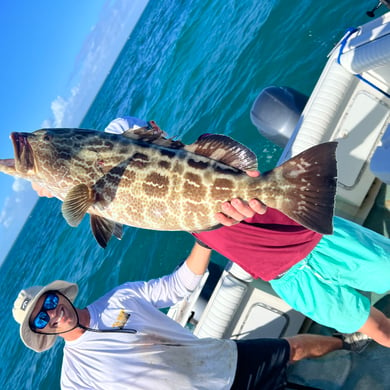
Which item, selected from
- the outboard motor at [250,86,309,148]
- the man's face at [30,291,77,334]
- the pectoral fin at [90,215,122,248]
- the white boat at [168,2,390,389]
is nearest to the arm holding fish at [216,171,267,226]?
the pectoral fin at [90,215,122,248]

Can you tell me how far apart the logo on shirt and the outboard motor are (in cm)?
390

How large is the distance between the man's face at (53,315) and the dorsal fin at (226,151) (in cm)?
211

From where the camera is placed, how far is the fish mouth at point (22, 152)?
3656 millimetres

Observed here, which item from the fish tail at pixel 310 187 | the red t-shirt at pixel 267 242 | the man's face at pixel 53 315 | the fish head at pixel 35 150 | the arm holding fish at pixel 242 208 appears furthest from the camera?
the man's face at pixel 53 315

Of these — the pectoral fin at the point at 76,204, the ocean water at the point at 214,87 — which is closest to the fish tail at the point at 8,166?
the pectoral fin at the point at 76,204

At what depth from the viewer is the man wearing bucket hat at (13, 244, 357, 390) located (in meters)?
3.42

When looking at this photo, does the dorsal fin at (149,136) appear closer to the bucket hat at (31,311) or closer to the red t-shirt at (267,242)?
the red t-shirt at (267,242)

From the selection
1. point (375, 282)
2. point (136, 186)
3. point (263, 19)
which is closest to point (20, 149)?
point (136, 186)

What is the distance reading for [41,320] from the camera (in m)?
3.82

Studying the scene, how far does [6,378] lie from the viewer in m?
21.2

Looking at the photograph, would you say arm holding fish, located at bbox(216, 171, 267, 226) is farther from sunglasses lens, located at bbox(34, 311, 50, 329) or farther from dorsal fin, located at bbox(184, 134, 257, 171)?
sunglasses lens, located at bbox(34, 311, 50, 329)

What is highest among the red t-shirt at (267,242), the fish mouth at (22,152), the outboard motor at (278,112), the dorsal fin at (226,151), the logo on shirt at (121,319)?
the outboard motor at (278,112)

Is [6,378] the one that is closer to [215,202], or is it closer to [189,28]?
[215,202]

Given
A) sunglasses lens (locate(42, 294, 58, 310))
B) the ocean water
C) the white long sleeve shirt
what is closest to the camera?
the white long sleeve shirt
